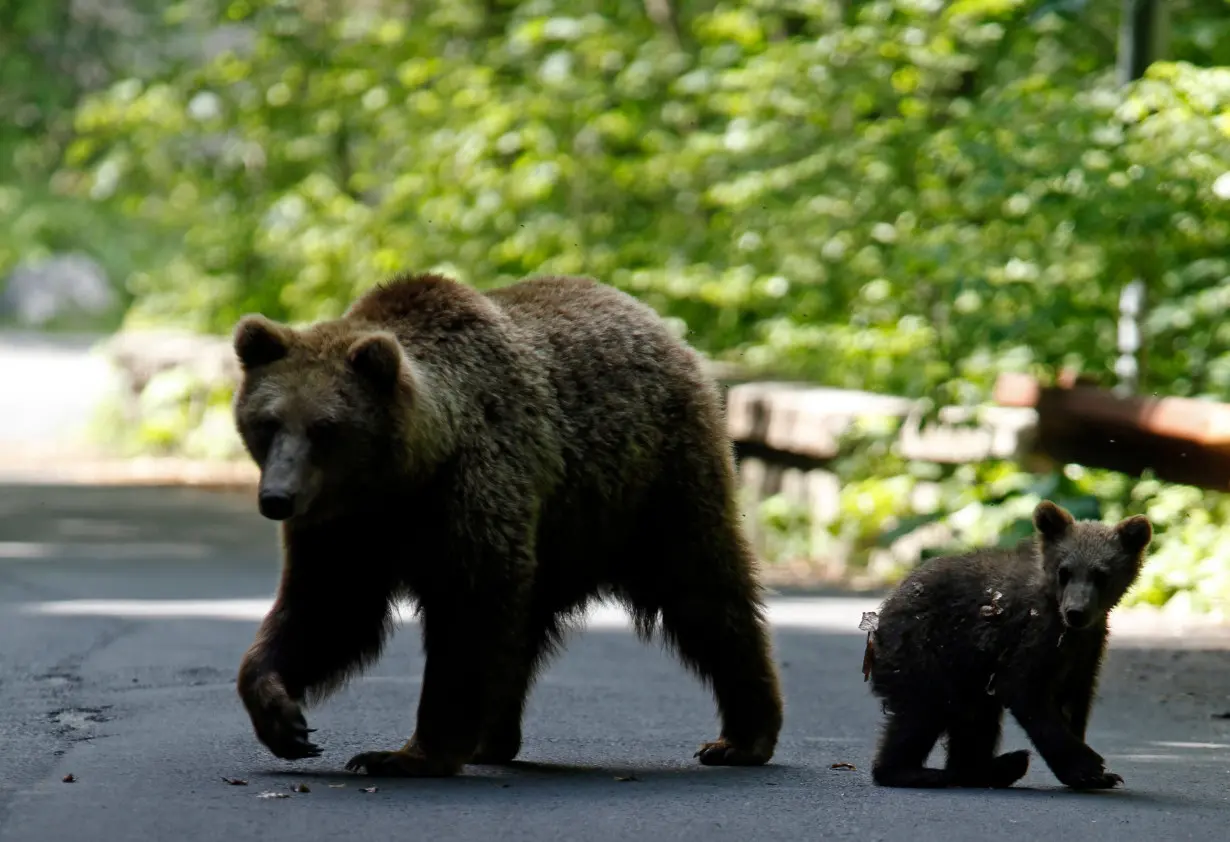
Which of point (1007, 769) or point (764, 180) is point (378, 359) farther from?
point (764, 180)

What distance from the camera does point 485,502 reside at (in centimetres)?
621

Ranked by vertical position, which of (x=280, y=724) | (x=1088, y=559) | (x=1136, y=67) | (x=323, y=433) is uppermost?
(x=1136, y=67)

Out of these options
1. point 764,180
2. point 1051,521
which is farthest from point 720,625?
point 764,180

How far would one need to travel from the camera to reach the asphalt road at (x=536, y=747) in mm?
5312

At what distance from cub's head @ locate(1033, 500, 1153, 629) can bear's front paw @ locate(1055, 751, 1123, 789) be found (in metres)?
0.42

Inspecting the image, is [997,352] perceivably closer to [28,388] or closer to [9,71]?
[28,388]

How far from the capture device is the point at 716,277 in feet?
55.9

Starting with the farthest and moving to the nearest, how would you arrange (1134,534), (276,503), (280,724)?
(1134,534), (280,724), (276,503)

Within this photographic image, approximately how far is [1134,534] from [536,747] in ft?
7.62

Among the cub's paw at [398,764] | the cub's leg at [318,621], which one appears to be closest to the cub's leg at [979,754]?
the cub's paw at [398,764]

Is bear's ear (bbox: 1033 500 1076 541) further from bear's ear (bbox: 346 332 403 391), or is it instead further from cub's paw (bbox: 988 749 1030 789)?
bear's ear (bbox: 346 332 403 391)

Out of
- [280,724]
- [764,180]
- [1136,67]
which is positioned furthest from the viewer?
[764,180]

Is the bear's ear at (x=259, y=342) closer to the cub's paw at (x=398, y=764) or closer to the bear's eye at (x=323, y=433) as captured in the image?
the bear's eye at (x=323, y=433)

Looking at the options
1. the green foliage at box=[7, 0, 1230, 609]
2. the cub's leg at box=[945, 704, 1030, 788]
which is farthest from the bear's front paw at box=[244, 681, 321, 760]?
the green foliage at box=[7, 0, 1230, 609]
